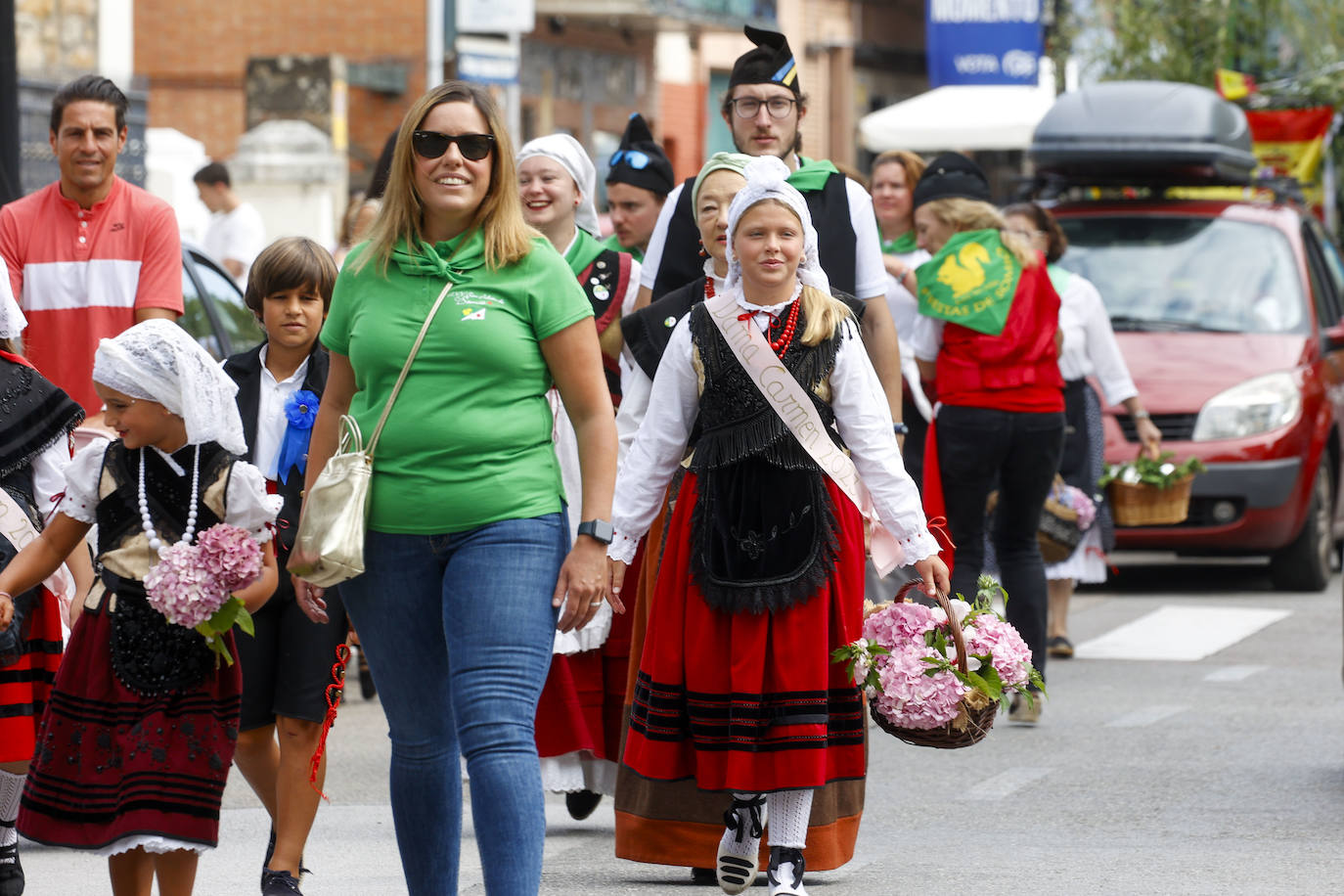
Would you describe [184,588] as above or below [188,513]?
below

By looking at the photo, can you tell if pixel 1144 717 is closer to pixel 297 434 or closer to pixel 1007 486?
pixel 1007 486

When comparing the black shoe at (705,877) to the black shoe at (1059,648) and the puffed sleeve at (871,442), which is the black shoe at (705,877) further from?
the black shoe at (1059,648)

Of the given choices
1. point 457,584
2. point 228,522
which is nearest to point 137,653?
point 228,522

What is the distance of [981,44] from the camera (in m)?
25.0

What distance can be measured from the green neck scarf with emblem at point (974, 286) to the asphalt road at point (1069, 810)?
152 cm

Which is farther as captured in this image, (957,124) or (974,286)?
(957,124)

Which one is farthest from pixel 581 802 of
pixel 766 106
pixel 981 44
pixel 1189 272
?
pixel 981 44

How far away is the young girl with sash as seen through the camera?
9.04 m

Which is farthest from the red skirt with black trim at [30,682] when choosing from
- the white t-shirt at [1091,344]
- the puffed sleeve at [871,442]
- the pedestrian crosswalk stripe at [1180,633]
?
the pedestrian crosswalk stripe at [1180,633]

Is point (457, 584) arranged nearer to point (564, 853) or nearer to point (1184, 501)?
point (564, 853)

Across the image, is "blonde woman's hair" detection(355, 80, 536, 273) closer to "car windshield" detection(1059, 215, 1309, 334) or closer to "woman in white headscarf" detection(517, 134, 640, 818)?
"woman in white headscarf" detection(517, 134, 640, 818)

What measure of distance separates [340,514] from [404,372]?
31 cm

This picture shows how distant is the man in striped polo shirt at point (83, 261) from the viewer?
25.2 ft

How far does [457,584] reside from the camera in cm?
498
